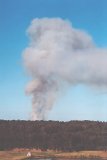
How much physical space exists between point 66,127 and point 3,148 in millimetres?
19755

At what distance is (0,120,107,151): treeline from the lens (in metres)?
81.8

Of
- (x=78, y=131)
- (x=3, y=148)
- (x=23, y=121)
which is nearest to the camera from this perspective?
(x=3, y=148)

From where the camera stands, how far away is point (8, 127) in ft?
308

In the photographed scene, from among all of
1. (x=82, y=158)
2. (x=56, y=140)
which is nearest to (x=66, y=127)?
(x=56, y=140)

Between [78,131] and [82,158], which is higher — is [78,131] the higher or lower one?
the higher one

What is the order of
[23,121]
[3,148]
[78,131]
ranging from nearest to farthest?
[3,148]
[78,131]
[23,121]

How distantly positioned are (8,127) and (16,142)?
33.7 feet

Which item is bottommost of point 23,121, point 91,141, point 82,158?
point 82,158

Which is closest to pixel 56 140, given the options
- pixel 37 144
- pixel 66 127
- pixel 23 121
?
pixel 37 144

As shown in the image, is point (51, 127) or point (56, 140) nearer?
point (56, 140)

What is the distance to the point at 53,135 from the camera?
87312 millimetres

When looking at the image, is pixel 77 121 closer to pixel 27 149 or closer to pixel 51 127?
pixel 51 127

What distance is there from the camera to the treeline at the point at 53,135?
8175 centimetres

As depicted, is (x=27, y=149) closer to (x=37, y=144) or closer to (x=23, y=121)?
(x=37, y=144)
